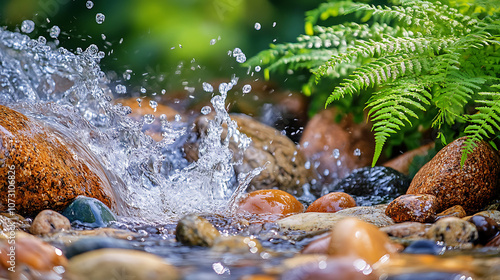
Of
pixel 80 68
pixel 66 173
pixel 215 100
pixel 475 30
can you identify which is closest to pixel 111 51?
pixel 80 68

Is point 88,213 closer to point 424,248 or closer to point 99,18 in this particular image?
point 424,248

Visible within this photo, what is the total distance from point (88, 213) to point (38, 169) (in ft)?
1.30

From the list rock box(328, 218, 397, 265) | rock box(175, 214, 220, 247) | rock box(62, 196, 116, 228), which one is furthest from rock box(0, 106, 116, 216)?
rock box(328, 218, 397, 265)

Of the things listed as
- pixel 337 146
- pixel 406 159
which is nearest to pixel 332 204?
pixel 406 159

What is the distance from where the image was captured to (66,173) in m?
2.76

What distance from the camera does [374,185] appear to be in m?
4.09

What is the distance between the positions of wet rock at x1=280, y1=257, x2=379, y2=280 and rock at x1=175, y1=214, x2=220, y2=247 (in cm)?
70

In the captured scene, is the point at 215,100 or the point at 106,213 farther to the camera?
the point at 215,100

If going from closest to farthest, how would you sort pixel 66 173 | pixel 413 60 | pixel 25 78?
pixel 66 173 < pixel 413 60 < pixel 25 78

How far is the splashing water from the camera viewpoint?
3453 millimetres

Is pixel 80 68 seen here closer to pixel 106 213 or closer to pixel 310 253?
pixel 106 213

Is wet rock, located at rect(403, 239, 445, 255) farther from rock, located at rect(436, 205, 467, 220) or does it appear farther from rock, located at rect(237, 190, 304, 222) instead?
rock, located at rect(237, 190, 304, 222)

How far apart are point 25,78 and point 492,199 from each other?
15.0 ft

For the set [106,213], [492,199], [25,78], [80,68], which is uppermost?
[25,78]
